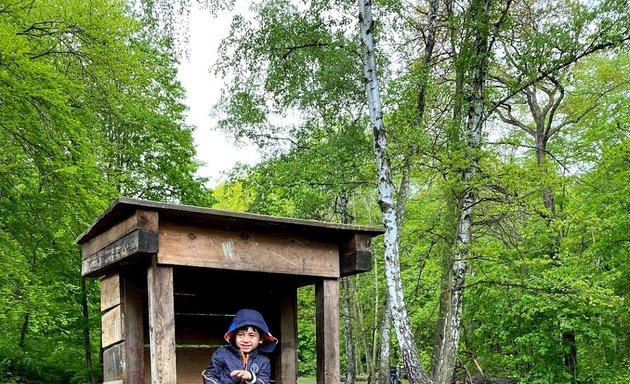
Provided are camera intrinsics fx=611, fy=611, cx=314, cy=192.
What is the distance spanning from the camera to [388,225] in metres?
8.48

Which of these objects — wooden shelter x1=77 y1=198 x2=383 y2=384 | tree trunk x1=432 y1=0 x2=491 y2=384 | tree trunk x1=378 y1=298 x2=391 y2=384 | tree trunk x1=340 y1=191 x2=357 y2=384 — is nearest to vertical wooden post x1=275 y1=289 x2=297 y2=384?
wooden shelter x1=77 y1=198 x2=383 y2=384

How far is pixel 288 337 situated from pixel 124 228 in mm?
2038

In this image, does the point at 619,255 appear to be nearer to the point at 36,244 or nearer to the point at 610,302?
the point at 610,302

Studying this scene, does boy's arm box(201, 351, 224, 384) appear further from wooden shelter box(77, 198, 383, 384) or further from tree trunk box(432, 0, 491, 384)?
tree trunk box(432, 0, 491, 384)

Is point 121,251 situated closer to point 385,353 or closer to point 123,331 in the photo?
point 123,331

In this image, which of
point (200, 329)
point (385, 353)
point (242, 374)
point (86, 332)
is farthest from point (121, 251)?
point (385, 353)

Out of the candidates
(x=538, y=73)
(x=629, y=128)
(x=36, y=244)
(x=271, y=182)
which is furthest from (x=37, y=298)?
(x=629, y=128)

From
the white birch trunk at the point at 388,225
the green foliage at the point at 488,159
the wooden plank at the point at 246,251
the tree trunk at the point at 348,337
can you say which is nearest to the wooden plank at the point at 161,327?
the wooden plank at the point at 246,251

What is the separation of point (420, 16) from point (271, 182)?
214 inches

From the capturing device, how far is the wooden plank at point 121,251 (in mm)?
3273

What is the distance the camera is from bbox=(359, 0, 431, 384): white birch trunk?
8.44 m

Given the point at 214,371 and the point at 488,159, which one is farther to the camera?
the point at 488,159

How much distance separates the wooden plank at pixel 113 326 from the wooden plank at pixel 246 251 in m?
0.81

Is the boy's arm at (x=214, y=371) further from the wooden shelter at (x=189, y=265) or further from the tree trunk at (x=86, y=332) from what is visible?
the tree trunk at (x=86, y=332)
